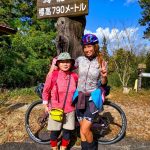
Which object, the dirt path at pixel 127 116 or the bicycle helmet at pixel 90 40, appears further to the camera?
the dirt path at pixel 127 116

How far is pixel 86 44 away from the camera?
450 centimetres

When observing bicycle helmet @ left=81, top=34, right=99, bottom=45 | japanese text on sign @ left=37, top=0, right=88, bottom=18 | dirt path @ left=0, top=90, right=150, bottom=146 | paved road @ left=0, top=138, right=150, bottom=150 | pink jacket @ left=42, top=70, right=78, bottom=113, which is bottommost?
paved road @ left=0, top=138, right=150, bottom=150

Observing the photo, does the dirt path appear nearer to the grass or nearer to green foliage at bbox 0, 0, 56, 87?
the grass

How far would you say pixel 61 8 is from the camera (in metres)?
5.68

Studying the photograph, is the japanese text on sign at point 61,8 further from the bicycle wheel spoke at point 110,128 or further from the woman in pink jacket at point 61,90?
the bicycle wheel spoke at point 110,128

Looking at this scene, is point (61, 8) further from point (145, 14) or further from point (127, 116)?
point (145, 14)

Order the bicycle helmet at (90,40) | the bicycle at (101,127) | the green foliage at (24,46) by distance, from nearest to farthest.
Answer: the bicycle helmet at (90,40), the bicycle at (101,127), the green foliage at (24,46)

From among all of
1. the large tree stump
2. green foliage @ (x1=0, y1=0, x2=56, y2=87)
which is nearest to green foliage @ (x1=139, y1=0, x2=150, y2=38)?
green foliage @ (x1=0, y1=0, x2=56, y2=87)

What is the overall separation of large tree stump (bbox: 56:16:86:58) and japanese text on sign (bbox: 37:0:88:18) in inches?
5.5

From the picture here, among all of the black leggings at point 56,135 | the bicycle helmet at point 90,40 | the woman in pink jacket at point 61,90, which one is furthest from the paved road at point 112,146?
the bicycle helmet at point 90,40

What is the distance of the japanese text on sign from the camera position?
5512mm

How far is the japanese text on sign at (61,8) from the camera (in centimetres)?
551

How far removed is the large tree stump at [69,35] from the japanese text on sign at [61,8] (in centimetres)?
14

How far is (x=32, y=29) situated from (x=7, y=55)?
9.72 feet
